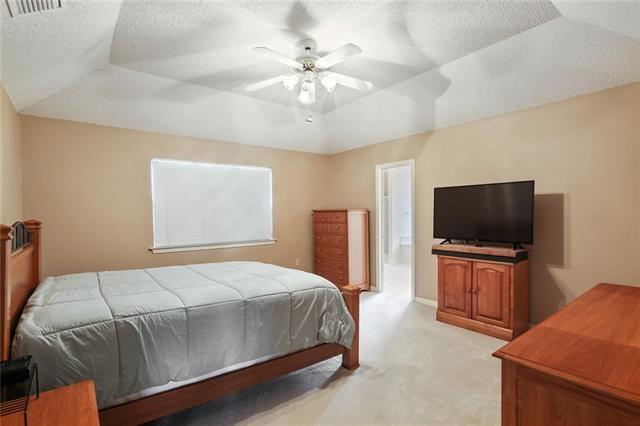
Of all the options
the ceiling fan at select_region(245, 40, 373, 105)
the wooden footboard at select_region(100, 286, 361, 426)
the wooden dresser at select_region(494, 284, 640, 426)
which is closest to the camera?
the wooden dresser at select_region(494, 284, 640, 426)

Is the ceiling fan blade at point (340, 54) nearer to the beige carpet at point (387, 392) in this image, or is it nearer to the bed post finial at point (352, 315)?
the bed post finial at point (352, 315)

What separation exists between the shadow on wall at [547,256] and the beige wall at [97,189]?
12.7 feet

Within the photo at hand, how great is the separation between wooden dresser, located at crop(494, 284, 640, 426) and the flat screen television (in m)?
1.77

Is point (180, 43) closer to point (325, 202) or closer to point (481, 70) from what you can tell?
point (481, 70)

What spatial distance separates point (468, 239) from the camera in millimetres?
3682

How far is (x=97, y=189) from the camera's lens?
374 centimetres

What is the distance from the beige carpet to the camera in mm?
2012

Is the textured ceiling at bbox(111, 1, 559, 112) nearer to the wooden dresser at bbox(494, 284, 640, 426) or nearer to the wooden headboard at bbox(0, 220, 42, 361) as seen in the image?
the wooden headboard at bbox(0, 220, 42, 361)

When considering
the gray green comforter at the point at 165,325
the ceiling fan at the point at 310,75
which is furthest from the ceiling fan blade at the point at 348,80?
the gray green comforter at the point at 165,325

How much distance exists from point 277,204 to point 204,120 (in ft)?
5.68

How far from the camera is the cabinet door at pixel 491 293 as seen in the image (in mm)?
3170

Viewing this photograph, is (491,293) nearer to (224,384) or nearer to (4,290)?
(224,384)

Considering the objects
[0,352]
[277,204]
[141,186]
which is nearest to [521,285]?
[277,204]

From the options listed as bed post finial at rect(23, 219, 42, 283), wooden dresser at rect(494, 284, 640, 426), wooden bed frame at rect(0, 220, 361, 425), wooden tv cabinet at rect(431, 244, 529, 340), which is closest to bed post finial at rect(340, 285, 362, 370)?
wooden bed frame at rect(0, 220, 361, 425)
